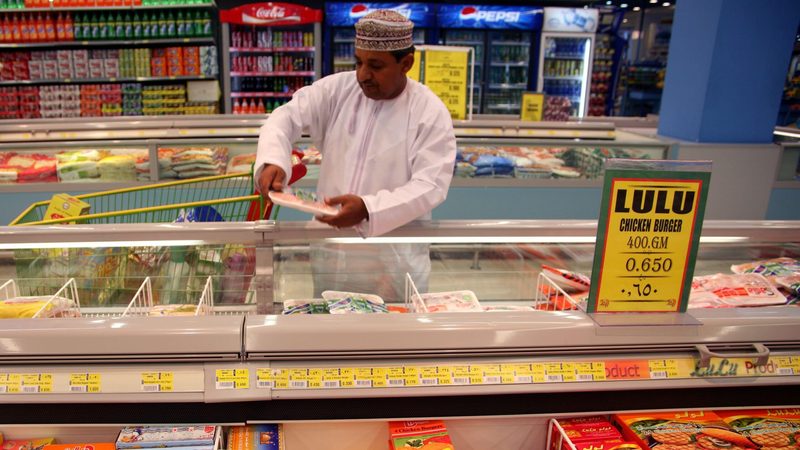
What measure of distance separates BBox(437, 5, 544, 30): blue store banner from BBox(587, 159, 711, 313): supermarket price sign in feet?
30.0

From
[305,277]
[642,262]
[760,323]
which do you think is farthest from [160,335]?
[760,323]

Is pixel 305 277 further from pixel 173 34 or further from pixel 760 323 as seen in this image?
pixel 173 34

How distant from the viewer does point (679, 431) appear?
131 cm

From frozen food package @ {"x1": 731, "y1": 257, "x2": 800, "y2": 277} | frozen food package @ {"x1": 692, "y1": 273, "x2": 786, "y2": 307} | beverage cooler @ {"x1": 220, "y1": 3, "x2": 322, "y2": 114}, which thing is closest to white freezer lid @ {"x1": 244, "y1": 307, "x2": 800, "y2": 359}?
frozen food package @ {"x1": 692, "y1": 273, "x2": 786, "y2": 307}

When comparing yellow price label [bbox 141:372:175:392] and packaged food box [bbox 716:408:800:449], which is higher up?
yellow price label [bbox 141:372:175:392]

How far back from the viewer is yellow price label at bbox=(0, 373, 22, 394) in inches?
46.3

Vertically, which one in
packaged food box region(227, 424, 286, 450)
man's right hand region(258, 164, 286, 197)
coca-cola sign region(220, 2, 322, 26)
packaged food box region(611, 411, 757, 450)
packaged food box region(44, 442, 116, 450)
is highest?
coca-cola sign region(220, 2, 322, 26)

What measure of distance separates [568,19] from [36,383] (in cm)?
1022

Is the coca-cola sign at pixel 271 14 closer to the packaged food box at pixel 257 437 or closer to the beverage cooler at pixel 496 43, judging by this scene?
the beverage cooler at pixel 496 43

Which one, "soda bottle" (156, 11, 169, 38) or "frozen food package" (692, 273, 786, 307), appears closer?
"frozen food package" (692, 273, 786, 307)

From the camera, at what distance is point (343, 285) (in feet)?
6.04

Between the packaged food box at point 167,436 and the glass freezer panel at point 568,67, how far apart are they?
32.5ft

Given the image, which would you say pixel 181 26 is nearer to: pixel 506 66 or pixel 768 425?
pixel 506 66

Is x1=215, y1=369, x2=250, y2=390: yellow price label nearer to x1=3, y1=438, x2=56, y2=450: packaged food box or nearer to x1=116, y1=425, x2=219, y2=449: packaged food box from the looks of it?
x1=116, y1=425, x2=219, y2=449: packaged food box
